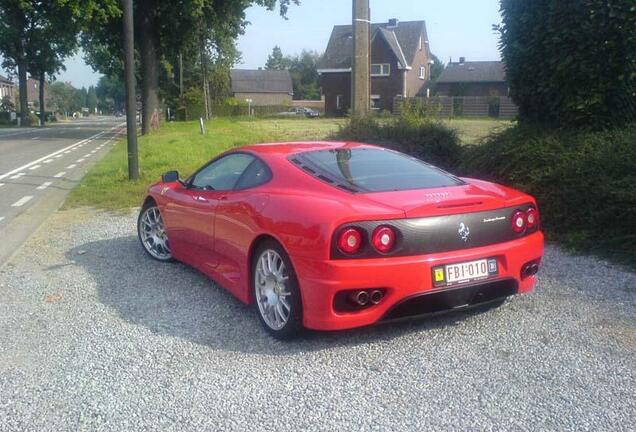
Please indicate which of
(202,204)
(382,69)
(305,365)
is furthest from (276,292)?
(382,69)

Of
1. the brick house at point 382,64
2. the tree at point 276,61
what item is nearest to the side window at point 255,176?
the brick house at point 382,64

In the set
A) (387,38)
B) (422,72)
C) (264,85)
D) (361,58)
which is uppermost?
(387,38)

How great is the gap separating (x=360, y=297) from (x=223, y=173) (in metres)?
2.05

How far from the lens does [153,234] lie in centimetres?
657

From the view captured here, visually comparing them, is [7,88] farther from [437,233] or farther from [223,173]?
[437,233]

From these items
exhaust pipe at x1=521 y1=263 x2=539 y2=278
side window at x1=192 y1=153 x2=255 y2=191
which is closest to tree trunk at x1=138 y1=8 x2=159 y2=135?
side window at x1=192 y1=153 x2=255 y2=191

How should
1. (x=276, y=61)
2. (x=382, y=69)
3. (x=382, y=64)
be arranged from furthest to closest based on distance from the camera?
(x=276, y=61), (x=382, y=69), (x=382, y=64)

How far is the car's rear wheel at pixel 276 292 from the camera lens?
4.07m

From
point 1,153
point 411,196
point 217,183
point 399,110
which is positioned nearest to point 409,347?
point 411,196

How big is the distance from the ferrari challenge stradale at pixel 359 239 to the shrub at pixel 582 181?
2.07 meters

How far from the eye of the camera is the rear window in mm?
4477

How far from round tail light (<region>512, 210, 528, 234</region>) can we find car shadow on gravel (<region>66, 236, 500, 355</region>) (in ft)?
2.37

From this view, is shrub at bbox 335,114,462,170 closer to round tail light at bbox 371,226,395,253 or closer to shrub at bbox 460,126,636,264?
shrub at bbox 460,126,636,264

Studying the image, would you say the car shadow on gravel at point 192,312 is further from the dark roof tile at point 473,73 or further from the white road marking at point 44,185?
the dark roof tile at point 473,73
